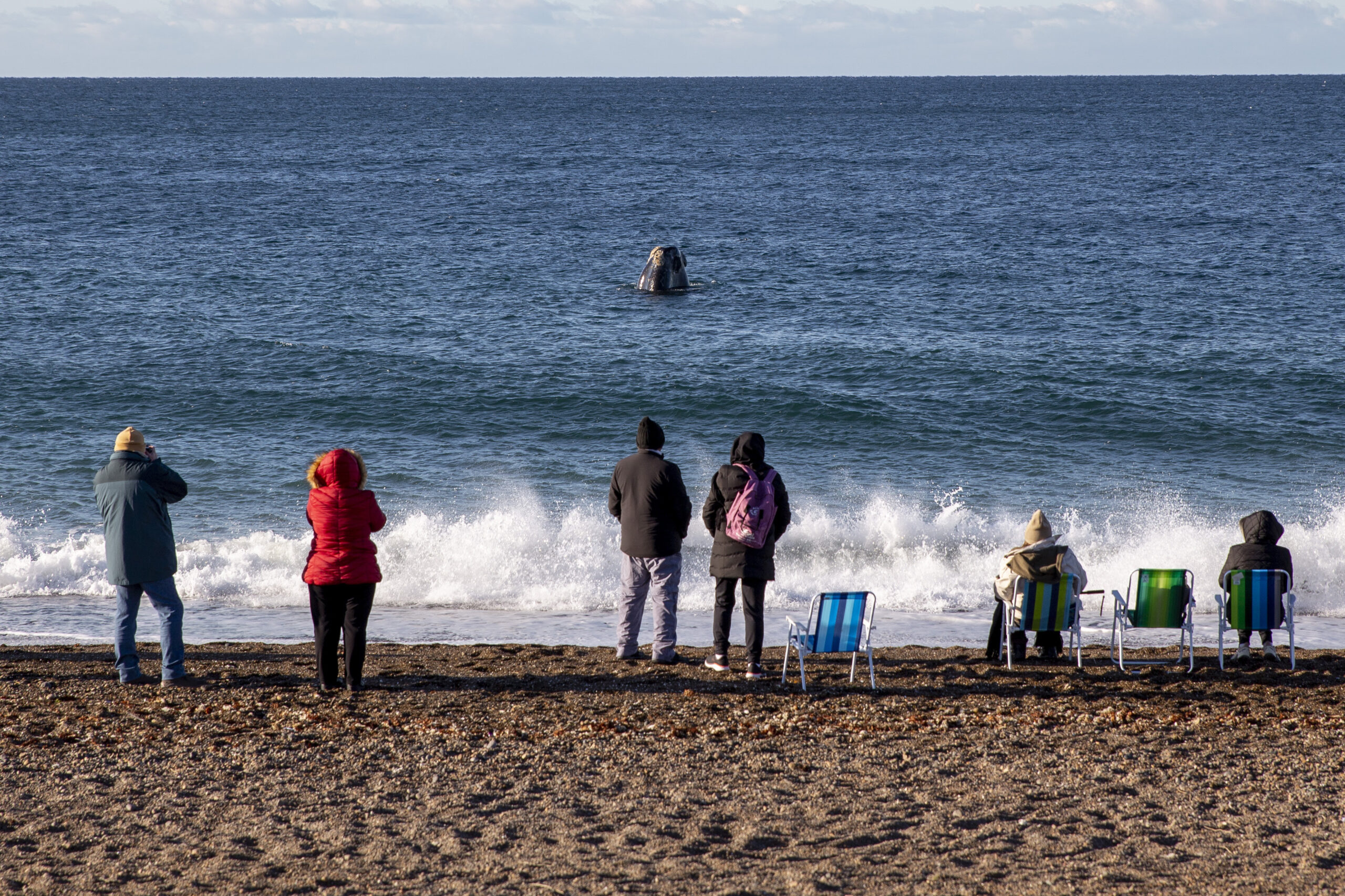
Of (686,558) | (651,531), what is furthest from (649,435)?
(686,558)

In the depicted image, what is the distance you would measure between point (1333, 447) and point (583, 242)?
26614mm

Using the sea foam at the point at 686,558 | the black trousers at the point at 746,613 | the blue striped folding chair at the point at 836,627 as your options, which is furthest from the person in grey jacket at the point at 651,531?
the sea foam at the point at 686,558

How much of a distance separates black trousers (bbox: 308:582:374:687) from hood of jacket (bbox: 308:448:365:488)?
592mm

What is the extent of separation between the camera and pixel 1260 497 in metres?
15.2

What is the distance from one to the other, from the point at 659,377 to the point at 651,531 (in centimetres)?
1536

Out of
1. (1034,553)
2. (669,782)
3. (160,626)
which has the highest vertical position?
(1034,553)

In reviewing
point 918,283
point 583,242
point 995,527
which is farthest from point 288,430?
point 583,242

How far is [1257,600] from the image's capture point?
7.46 meters

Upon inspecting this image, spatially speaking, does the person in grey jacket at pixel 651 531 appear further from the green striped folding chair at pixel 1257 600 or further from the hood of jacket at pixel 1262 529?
the hood of jacket at pixel 1262 529

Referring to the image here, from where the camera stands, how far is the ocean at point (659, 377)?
468 inches

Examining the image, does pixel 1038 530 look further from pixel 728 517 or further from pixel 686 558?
pixel 686 558

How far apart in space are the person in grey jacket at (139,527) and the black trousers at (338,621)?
2.93 feet

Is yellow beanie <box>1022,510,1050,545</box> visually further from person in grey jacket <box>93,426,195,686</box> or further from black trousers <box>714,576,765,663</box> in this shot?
person in grey jacket <box>93,426,195,686</box>

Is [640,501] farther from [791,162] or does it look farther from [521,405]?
[791,162]
